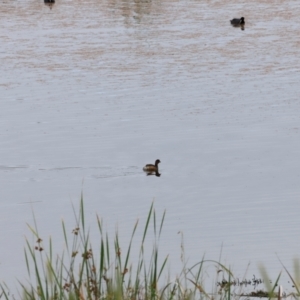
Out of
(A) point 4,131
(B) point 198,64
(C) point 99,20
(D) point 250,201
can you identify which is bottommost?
(D) point 250,201

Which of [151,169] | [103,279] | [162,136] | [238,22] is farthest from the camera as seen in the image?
[238,22]

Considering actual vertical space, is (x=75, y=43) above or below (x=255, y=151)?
above

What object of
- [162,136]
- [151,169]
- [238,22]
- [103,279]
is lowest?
[103,279]

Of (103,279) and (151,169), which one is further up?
(151,169)

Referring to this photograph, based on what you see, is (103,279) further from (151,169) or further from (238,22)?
(238,22)

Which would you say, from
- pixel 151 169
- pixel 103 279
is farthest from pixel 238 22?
pixel 103 279

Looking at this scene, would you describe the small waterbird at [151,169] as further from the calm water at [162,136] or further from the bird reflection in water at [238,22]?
the bird reflection in water at [238,22]

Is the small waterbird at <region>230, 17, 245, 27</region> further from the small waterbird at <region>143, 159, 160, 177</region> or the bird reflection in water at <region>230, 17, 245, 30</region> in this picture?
the small waterbird at <region>143, 159, 160, 177</region>

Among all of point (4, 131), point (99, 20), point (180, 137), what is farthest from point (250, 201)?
point (99, 20)

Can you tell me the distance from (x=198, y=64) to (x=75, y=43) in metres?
5.16

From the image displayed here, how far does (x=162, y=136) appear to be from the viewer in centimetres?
1438

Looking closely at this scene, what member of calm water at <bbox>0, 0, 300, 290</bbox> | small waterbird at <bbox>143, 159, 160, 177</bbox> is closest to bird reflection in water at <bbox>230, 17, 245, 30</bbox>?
calm water at <bbox>0, 0, 300, 290</bbox>

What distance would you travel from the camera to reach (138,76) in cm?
1966

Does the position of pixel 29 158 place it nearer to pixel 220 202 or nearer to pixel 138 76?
pixel 220 202
